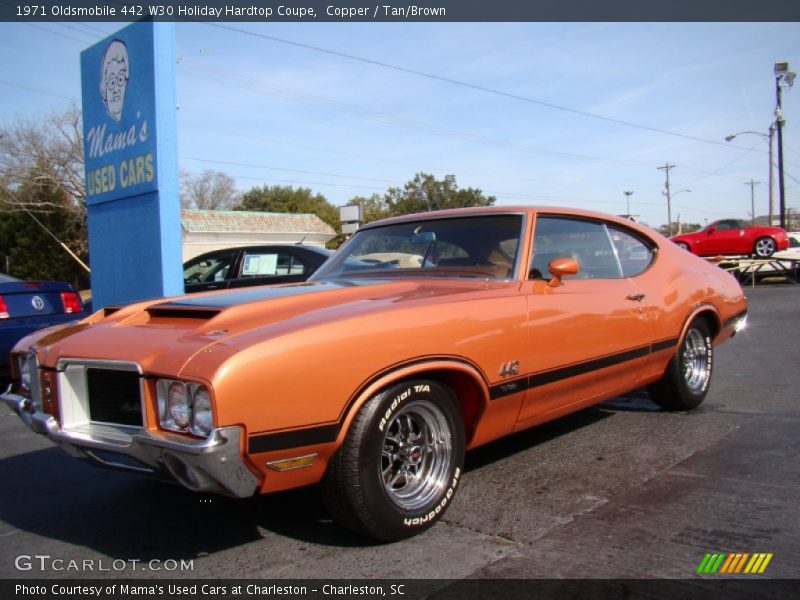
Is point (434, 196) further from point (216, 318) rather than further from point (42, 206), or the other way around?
point (216, 318)

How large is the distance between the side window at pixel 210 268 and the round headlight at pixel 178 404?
6.79 m

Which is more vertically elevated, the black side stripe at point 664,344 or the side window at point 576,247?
the side window at point 576,247

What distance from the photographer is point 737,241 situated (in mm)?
19750

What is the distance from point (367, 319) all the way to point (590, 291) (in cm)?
168

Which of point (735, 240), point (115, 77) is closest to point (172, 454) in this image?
point (115, 77)

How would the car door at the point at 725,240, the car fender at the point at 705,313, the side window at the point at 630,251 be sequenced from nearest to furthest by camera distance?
the side window at the point at 630,251 → the car fender at the point at 705,313 → the car door at the point at 725,240

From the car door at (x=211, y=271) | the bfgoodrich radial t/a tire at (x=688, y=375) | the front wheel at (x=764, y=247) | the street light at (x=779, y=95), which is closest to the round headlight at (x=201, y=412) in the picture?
the bfgoodrich radial t/a tire at (x=688, y=375)

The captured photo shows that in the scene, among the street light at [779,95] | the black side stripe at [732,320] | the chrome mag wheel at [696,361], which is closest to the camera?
the chrome mag wheel at [696,361]

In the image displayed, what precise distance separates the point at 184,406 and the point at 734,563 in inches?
84.5

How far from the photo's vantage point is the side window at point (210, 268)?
9203mm

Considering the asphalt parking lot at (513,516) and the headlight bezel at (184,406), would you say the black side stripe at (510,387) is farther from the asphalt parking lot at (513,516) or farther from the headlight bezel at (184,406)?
the asphalt parking lot at (513,516)

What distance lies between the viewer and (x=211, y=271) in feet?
30.8

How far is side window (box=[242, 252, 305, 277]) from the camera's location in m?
8.94

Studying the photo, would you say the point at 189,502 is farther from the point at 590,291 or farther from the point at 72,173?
the point at 72,173
